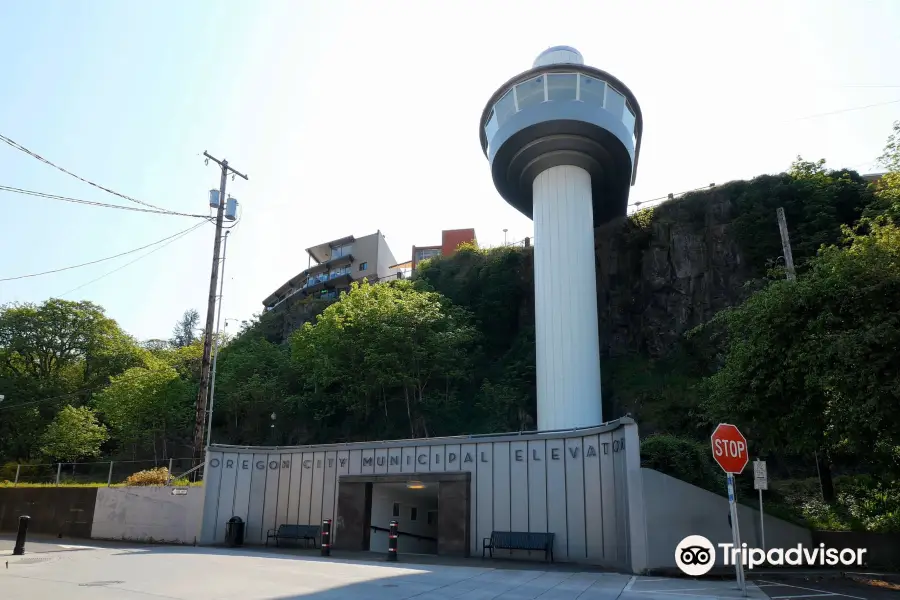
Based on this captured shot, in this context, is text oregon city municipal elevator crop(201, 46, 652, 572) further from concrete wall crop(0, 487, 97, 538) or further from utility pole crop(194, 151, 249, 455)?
concrete wall crop(0, 487, 97, 538)

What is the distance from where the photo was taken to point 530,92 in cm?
3466

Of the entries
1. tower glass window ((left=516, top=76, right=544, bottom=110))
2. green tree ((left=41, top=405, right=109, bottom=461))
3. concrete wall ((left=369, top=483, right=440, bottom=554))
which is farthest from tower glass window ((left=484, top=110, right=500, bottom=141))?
green tree ((left=41, top=405, right=109, bottom=461))

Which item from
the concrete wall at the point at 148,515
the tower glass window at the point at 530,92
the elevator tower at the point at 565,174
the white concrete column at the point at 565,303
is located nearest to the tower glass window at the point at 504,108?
the elevator tower at the point at 565,174

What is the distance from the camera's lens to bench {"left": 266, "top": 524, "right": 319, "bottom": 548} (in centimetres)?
1988

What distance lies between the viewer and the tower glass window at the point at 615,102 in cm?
3434

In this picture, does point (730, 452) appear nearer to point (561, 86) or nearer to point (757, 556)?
point (757, 556)

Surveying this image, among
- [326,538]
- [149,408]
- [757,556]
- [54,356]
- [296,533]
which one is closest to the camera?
[757,556]

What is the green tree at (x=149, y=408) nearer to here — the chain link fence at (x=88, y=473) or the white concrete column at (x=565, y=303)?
the chain link fence at (x=88, y=473)

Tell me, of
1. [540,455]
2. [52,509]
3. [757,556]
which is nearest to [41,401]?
[52,509]

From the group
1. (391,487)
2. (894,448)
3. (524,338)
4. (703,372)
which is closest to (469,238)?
(524,338)

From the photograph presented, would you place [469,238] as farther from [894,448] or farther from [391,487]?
[894,448]

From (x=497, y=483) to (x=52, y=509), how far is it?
1969 cm

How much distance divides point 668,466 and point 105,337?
192ft

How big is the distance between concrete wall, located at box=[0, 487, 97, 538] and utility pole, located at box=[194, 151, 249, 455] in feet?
17.5
